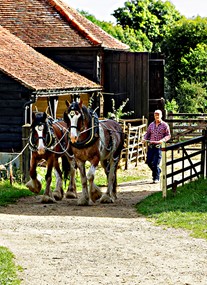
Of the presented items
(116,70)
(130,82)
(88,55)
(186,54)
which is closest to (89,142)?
(88,55)

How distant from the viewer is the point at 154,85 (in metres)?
37.4

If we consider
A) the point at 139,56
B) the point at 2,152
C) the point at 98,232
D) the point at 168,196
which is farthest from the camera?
the point at 139,56

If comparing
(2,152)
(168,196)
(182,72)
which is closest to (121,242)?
(168,196)

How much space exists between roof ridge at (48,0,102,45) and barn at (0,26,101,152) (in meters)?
4.83

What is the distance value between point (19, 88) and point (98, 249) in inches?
520

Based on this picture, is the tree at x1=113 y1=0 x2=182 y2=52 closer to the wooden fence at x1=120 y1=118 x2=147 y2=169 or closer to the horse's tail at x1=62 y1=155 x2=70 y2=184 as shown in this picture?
the wooden fence at x1=120 y1=118 x2=147 y2=169

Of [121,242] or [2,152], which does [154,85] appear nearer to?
[2,152]

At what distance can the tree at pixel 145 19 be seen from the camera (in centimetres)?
7417

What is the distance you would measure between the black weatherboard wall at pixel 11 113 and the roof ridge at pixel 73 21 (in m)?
9.19

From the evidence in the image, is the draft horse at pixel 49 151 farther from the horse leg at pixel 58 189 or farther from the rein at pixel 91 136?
the rein at pixel 91 136

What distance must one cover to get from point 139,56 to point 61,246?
22.3 meters

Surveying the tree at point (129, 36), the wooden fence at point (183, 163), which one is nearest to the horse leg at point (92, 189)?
the wooden fence at point (183, 163)

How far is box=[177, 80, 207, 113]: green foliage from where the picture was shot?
171 ft

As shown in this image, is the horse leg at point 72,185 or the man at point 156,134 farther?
the man at point 156,134
